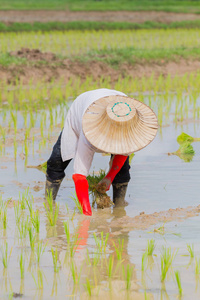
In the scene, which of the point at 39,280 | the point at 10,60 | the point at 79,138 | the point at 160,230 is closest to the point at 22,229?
the point at 39,280

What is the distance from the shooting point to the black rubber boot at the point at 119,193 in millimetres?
3619

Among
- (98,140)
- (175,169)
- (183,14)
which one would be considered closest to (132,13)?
(183,14)

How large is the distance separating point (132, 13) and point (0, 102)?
16.0 m

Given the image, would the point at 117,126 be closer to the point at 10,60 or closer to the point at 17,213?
the point at 17,213

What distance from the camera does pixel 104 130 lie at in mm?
2984

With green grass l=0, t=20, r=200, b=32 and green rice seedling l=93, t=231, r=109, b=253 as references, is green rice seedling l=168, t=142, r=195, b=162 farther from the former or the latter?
green grass l=0, t=20, r=200, b=32

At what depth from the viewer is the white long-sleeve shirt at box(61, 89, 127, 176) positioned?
10.3 feet

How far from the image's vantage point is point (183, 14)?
22281mm

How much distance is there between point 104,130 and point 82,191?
0.45 metres

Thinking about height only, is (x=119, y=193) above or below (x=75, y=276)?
above

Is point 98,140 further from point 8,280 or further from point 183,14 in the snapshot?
point 183,14

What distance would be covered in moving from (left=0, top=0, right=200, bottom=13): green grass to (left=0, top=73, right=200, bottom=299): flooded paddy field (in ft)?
59.9

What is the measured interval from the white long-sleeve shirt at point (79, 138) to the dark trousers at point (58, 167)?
12cm

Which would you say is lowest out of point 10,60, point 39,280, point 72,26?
point 39,280
